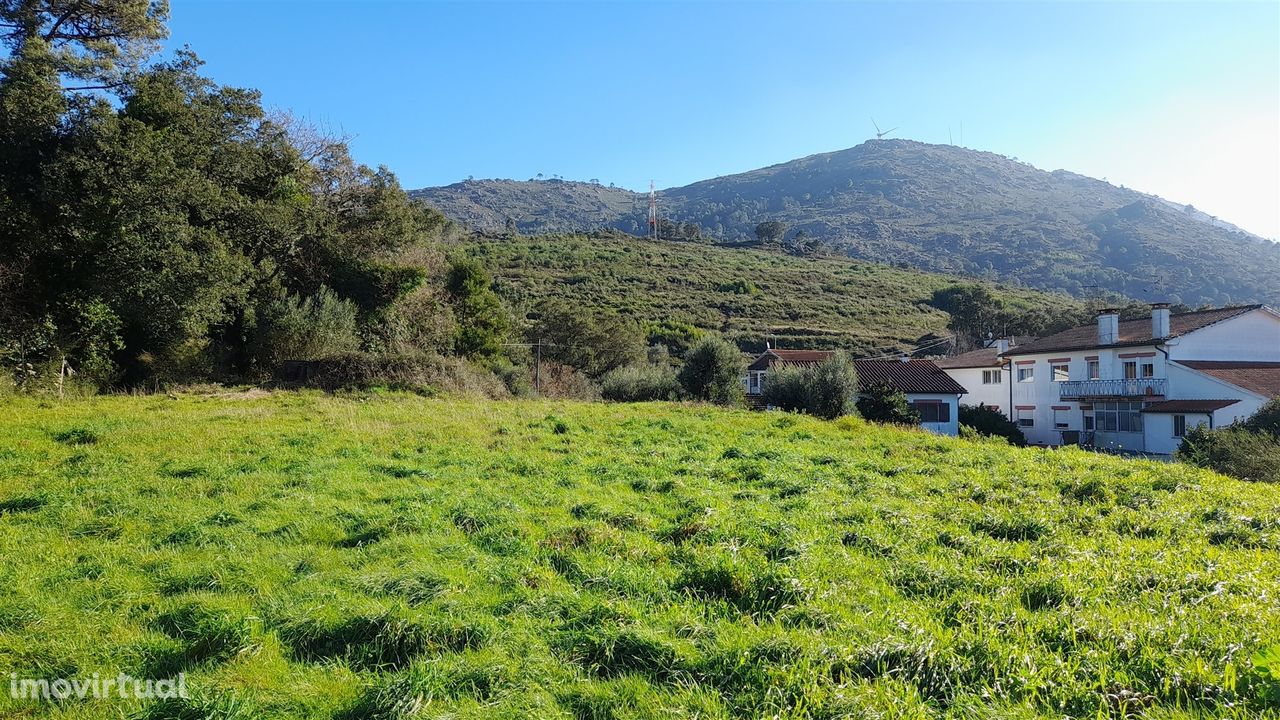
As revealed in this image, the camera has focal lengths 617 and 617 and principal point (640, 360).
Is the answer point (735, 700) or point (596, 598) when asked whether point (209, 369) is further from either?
point (735, 700)

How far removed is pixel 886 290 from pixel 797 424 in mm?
65937

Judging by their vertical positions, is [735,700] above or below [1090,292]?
below

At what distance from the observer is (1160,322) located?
32.2 meters

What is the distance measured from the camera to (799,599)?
4.53m

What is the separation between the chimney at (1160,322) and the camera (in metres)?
31.9

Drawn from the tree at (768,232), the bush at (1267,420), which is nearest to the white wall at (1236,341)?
the bush at (1267,420)

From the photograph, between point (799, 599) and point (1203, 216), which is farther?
point (1203, 216)

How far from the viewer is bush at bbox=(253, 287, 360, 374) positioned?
21219 mm

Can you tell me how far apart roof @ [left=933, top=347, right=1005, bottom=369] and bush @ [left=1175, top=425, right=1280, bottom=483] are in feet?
70.6

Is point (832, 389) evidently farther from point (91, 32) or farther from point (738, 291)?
point (738, 291)

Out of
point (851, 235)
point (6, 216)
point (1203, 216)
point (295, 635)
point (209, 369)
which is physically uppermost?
point (1203, 216)

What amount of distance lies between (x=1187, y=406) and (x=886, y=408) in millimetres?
14240

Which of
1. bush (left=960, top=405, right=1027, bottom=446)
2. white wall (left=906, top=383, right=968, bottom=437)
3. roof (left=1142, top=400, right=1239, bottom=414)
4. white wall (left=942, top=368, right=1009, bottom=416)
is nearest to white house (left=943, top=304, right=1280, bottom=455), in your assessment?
roof (left=1142, top=400, right=1239, bottom=414)

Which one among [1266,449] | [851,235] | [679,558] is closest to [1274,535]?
[679,558]
